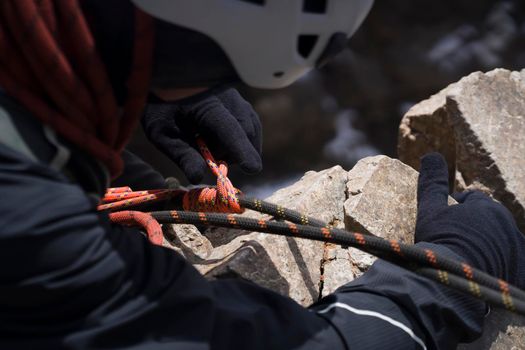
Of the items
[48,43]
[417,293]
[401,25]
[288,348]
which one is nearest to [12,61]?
[48,43]

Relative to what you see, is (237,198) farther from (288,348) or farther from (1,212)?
(1,212)

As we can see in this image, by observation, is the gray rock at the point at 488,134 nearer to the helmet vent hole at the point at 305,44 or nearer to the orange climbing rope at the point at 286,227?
the orange climbing rope at the point at 286,227

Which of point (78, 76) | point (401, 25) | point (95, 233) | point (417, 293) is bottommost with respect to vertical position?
point (401, 25)

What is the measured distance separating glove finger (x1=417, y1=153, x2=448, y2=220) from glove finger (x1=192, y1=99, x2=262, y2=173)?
289 mm

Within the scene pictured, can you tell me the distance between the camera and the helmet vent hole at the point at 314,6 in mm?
694

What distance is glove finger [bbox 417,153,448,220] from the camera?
1106 millimetres

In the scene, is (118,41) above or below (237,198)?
above

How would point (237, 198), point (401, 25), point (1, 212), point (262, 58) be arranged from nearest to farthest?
point (1, 212)
point (262, 58)
point (237, 198)
point (401, 25)

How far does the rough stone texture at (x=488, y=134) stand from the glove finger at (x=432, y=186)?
0.66 ft

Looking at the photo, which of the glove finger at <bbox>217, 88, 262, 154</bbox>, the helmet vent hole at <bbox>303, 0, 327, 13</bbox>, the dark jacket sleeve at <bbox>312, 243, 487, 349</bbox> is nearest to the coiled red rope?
the helmet vent hole at <bbox>303, 0, 327, 13</bbox>

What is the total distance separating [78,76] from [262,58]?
19 centimetres

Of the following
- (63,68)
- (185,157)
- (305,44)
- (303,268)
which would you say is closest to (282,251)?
(303,268)

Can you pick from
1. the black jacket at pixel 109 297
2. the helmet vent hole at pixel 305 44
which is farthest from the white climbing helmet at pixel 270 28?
the black jacket at pixel 109 297

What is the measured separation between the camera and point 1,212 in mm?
587
